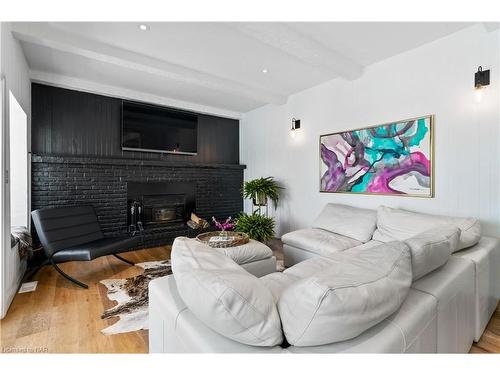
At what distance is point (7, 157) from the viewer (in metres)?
2.06

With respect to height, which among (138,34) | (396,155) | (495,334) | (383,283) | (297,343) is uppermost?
(138,34)

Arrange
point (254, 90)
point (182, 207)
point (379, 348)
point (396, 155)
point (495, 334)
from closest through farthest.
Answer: point (379, 348) < point (495, 334) < point (396, 155) < point (254, 90) < point (182, 207)

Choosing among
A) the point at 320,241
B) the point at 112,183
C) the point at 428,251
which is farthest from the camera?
the point at 112,183

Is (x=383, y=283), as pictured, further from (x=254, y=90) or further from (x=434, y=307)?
(x=254, y=90)

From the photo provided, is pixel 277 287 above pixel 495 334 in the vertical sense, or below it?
above

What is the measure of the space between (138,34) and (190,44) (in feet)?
1.64

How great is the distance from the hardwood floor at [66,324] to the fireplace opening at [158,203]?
136 centimetres

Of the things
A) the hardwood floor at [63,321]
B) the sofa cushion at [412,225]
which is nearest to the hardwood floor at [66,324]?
the hardwood floor at [63,321]

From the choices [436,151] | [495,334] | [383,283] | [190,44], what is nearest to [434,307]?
[383,283]

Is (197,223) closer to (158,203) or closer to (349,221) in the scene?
(158,203)

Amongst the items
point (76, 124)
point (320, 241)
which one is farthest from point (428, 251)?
point (76, 124)

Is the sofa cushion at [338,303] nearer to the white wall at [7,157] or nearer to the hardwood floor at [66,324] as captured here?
the hardwood floor at [66,324]

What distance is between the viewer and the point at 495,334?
1.74m

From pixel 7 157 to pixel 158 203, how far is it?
2285 millimetres
